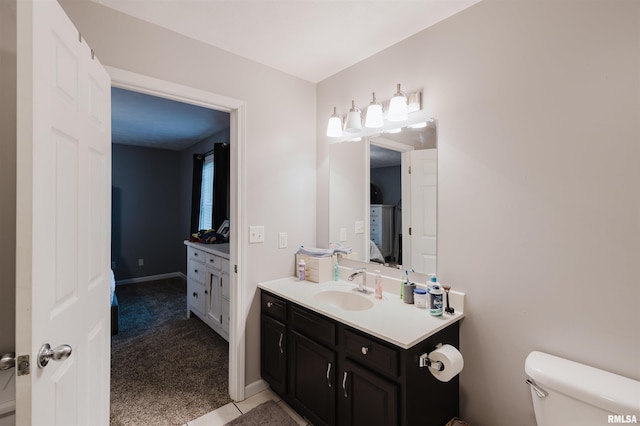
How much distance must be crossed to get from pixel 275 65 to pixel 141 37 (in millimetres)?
871

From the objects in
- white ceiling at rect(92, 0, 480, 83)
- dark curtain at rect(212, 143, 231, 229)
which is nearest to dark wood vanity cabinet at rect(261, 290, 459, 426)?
white ceiling at rect(92, 0, 480, 83)

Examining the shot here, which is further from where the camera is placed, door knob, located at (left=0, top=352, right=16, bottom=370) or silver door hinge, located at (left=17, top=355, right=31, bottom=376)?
door knob, located at (left=0, top=352, right=16, bottom=370)

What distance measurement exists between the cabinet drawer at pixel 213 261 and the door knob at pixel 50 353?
6.49ft

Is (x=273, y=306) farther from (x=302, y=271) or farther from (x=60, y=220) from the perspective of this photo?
(x=60, y=220)

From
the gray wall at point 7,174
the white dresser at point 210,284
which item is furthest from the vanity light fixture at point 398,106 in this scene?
the white dresser at point 210,284

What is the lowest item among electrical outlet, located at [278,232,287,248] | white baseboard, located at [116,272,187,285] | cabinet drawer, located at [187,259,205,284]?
white baseboard, located at [116,272,187,285]

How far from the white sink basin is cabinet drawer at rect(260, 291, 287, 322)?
241 mm

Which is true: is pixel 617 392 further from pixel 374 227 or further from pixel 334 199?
pixel 334 199

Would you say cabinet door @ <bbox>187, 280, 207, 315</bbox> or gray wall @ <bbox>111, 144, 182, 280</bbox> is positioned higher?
gray wall @ <bbox>111, 144, 182, 280</bbox>

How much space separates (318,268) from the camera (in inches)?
84.8

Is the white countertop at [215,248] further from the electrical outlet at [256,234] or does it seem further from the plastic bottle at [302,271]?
the plastic bottle at [302,271]

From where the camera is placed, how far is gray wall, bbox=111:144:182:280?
4.93 meters

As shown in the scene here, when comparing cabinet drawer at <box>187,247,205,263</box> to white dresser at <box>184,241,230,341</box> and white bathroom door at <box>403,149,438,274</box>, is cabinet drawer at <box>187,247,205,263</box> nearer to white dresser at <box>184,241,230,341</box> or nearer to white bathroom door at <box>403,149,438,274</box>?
white dresser at <box>184,241,230,341</box>

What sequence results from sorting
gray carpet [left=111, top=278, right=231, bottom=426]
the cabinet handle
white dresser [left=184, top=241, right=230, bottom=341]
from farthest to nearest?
white dresser [left=184, top=241, right=230, bottom=341] < gray carpet [left=111, top=278, right=231, bottom=426] < the cabinet handle
